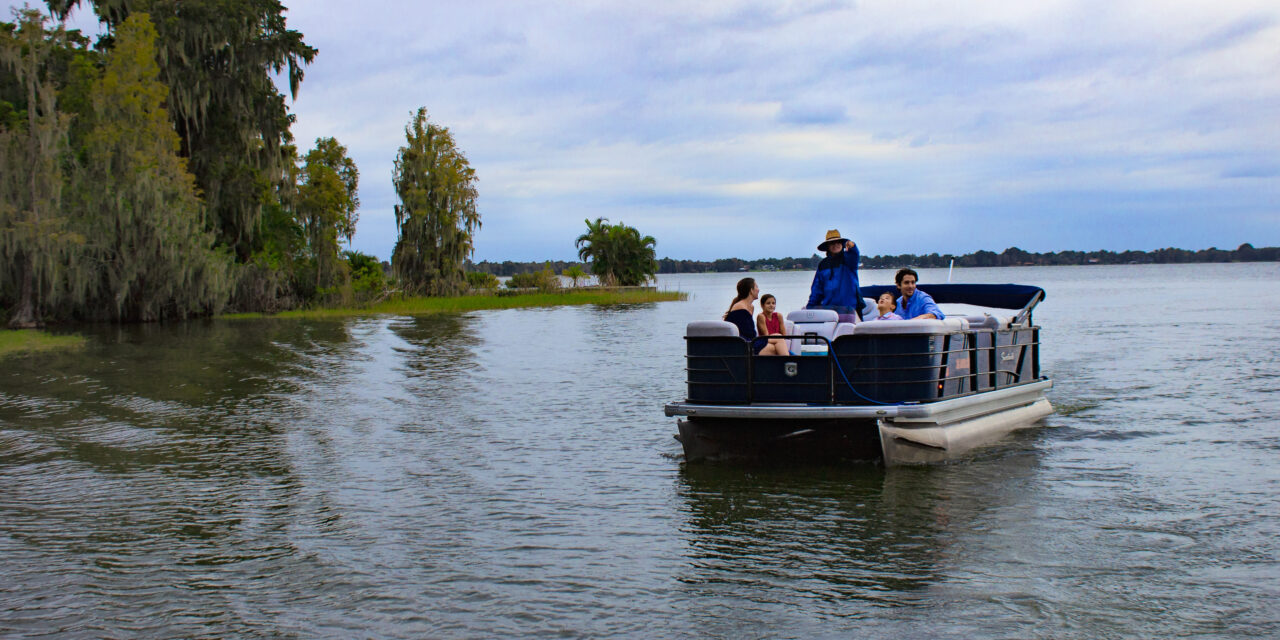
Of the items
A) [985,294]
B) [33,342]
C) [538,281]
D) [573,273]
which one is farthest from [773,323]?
[573,273]

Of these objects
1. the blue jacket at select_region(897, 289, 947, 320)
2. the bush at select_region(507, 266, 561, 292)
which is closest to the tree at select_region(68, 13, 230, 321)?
the bush at select_region(507, 266, 561, 292)

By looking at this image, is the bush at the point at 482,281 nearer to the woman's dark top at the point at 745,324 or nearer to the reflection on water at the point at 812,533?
the woman's dark top at the point at 745,324

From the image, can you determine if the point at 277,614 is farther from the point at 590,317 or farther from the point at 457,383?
the point at 590,317

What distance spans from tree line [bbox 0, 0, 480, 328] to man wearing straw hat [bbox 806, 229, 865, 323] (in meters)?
27.8

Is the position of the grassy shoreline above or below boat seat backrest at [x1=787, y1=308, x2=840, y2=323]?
below

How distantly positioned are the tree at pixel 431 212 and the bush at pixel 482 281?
5163 mm

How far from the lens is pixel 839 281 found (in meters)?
11.5

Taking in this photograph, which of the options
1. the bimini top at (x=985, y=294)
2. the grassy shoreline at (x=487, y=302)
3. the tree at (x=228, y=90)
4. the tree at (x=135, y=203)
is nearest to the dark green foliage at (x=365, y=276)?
the grassy shoreline at (x=487, y=302)

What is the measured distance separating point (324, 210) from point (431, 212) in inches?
344

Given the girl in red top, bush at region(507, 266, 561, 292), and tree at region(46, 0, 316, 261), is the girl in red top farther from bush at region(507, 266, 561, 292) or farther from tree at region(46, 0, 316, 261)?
bush at region(507, 266, 561, 292)

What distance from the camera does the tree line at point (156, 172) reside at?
31.9 metres

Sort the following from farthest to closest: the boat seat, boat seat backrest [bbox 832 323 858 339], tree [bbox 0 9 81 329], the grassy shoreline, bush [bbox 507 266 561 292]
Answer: bush [bbox 507 266 561 292]
the grassy shoreline
tree [bbox 0 9 81 329]
boat seat backrest [bbox 832 323 858 339]
the boat seat

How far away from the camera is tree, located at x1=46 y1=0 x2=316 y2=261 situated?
3794 cm

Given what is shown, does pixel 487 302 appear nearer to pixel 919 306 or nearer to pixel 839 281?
pixel 839 281
